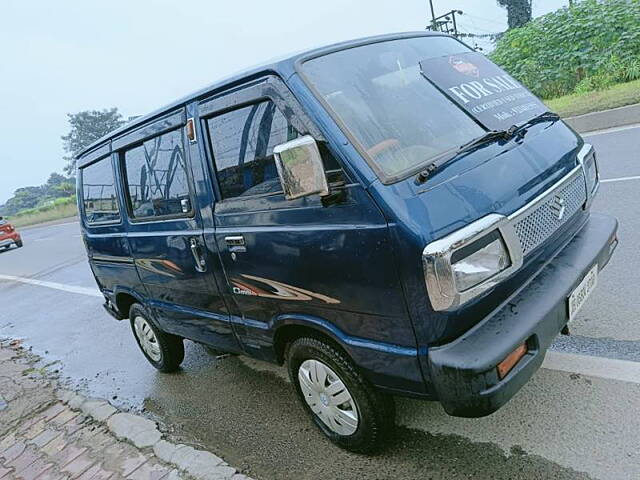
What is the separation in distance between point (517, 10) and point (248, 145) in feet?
117

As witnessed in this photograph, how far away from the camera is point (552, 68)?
1374 centimetres

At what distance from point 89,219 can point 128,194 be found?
3.40 ft

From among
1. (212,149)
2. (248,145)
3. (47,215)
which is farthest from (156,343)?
(47,215)

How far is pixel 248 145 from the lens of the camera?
104 inches

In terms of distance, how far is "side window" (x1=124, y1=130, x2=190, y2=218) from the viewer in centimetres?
314

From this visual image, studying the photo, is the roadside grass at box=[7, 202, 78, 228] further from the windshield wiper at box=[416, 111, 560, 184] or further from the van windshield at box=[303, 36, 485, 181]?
the windshield wiper at box=[416, 111, 560, 184]

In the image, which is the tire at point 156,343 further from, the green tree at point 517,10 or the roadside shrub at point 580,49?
the green tree at point 517,10

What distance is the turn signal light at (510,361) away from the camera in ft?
6.53

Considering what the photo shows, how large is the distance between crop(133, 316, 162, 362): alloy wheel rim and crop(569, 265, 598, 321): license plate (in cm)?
331

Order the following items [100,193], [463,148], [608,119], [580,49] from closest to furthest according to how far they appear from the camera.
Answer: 1. [463,148]
2. [100,193]
3. [608,119]
4. [580,49]

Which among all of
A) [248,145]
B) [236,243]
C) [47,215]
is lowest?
[47,215]

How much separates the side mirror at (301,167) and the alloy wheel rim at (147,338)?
9.01 feet

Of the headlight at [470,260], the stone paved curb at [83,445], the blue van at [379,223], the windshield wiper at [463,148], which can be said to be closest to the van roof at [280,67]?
the blue van at [379,223]

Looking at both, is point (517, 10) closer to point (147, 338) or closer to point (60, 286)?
point (60, 286)
